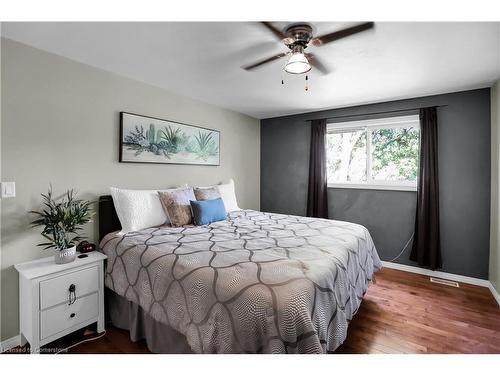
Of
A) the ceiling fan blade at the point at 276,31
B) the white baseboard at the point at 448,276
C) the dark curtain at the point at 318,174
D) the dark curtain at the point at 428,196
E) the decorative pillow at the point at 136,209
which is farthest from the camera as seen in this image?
the dark curtain at the point at 318,174

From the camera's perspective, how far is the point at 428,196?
314cm

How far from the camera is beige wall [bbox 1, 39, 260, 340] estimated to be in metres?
1.88

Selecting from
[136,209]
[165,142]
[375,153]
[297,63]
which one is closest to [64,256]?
[136,209]

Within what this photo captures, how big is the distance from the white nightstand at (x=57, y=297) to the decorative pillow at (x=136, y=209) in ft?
1.22

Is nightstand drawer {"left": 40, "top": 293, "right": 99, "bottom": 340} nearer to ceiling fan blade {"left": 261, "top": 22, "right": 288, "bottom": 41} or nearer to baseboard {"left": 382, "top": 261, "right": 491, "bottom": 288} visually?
ceiling fan blade {"left": 261, "top": 22, "right": 288, "bottom": 41}

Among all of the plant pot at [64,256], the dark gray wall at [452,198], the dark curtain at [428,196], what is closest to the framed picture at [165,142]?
the plant pot at [64,256]

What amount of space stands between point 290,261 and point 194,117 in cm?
248

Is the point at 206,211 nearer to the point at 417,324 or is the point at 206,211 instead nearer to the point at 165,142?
the point at 165,142

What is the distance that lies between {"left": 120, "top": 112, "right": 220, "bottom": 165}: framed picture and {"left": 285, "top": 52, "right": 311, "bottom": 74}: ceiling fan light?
173 cm

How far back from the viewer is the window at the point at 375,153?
3.40 m

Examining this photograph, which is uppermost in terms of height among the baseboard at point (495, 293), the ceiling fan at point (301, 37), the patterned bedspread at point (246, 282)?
the ceiling fan at point (301, 37)

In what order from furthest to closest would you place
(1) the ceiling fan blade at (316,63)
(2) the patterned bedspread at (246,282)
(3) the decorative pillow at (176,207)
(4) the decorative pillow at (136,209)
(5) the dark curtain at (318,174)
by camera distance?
(5) the dark curtain at (318,174)
(3) the decorative pillow at (176,207)
(4) the decorative pillow at (136,209)
(1) the ceiling fan blade at (316,63)
(2) the patterned bedspread at (246,282)

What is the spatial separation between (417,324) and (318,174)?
2.30m

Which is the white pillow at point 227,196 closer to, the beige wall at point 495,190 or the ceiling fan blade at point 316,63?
the ceiling fan blade at point 316,63
